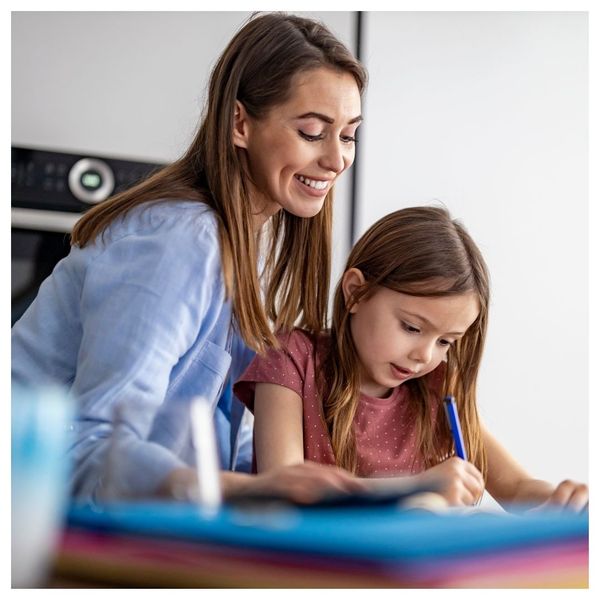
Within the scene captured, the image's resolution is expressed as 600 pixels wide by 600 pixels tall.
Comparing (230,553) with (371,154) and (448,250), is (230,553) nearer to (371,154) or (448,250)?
(448,250)

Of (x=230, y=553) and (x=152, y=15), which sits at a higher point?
(x=152, y=15)

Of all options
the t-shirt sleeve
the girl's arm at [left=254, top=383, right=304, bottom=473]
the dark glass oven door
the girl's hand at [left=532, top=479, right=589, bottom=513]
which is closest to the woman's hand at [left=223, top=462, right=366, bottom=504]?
the girl's hand at [left=532, top=479, right=589, bottom=513]

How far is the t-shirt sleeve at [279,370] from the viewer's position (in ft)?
4.50

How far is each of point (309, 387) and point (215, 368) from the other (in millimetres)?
299

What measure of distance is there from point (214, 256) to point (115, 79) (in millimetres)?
1256

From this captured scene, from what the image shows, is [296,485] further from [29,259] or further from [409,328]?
[29,259]

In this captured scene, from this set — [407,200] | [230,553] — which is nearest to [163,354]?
[230,553]

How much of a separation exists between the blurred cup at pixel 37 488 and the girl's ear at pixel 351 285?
0.91 metres

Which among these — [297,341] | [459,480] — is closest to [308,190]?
[297,341]

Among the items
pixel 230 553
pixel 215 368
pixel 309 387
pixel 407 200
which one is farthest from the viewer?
pixel 407 200

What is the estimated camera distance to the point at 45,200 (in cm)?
212

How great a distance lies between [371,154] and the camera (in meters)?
2.36

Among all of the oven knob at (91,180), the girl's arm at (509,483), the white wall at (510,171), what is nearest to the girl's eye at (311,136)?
the girl's arm at (509,483)

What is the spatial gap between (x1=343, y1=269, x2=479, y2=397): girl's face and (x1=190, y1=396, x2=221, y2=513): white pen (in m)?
0.84
